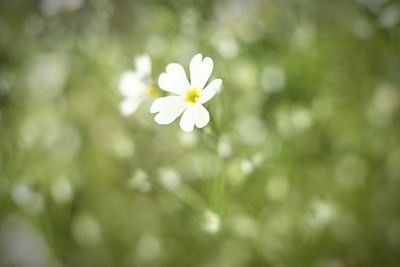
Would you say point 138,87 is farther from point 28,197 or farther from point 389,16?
point 389,16

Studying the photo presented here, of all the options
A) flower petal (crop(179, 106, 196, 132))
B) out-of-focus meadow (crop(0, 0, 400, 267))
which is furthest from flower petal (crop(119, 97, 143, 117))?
flower petal (crop(179, 106, 196, 132))

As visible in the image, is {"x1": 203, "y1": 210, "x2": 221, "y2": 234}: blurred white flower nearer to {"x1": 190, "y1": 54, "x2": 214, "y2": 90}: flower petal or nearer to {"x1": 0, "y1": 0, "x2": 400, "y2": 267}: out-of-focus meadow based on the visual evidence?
{"x1": 0, "y1": 0, "x2": 400, "y2": 267}: out-of-focus meadow

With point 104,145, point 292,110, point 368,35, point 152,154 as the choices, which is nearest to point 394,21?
point 368,35

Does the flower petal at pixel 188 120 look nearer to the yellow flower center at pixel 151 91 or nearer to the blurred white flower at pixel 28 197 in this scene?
the yellow flower center at pixel 151 91

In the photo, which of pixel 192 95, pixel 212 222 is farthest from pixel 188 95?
pixel 212 222

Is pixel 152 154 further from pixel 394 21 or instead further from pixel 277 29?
pixel 394 21

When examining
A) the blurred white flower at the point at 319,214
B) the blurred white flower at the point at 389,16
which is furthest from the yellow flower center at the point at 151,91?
the blurred white flower at the point at 389,16
